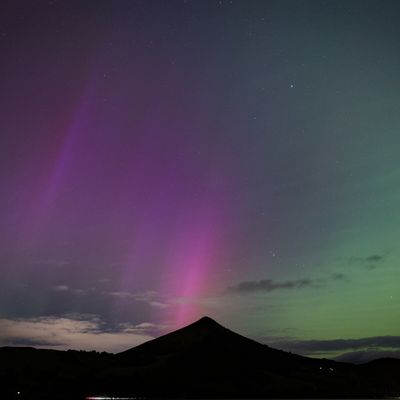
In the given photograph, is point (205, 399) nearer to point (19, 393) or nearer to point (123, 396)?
point (123, 396)

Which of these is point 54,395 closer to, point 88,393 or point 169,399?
point 88,393

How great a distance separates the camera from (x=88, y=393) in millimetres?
197875

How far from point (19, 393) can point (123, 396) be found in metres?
35.3

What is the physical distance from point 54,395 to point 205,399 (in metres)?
52.0

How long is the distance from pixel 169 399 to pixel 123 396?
17222 millimetres

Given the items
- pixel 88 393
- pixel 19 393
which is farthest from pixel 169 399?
pixel 19 393

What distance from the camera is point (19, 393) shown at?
188250 mm

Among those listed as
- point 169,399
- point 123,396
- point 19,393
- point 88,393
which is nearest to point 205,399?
point 169,399

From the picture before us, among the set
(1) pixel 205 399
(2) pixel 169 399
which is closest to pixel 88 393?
(2) pixel 169 399

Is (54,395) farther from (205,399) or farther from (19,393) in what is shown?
(205,399)

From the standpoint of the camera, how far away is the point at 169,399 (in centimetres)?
19300

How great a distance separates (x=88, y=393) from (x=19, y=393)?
23.6 m

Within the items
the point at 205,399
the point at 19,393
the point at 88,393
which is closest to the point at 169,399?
the point at 205,399

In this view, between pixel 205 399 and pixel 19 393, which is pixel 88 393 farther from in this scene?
pixel 205 399
